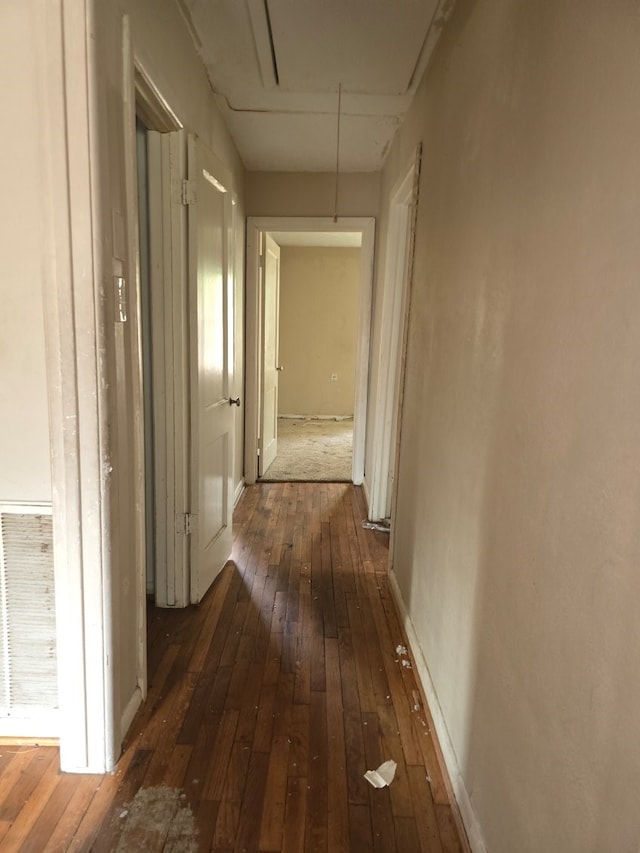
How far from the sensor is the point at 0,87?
1.35m

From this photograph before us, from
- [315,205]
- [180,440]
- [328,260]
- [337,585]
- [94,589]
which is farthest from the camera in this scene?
[328,260]

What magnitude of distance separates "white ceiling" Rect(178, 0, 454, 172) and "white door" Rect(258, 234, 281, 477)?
3.73ft

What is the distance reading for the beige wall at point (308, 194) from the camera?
13.1ft

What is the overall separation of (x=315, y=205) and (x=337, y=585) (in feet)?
9.57

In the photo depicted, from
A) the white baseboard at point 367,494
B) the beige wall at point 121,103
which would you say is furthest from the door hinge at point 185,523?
the white baseboard at point 367,494

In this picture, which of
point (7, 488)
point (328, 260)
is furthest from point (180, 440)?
point (328, 260)

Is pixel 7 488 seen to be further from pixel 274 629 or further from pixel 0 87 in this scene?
pixel 274 629

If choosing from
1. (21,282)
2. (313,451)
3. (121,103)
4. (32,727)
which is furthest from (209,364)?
(313,451)

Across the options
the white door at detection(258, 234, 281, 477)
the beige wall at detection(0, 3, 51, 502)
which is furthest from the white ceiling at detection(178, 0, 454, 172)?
the white door at detection(258, 234, 281, 477)

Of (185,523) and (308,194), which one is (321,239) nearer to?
(308,194)

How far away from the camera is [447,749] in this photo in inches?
62.4

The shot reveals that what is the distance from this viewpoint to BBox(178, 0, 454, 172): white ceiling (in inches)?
77.0

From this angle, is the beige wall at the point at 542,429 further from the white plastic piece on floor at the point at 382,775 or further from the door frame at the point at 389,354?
the door frame at the point at 389,354

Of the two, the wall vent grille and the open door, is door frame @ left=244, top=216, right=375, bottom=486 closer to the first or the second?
the open door
